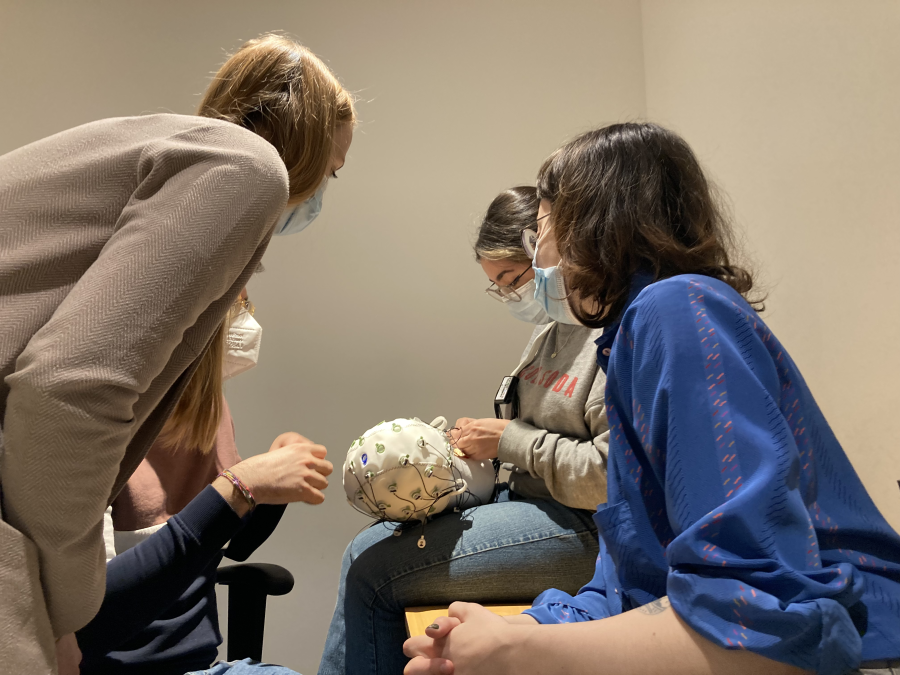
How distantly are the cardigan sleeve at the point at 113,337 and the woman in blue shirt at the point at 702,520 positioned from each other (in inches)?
17.4

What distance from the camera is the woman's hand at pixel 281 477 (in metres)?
1.25

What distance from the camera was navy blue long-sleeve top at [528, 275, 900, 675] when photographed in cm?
65

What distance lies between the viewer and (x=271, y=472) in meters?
1.30

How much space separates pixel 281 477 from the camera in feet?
4.28

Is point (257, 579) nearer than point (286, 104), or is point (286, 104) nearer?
point (286, 104)

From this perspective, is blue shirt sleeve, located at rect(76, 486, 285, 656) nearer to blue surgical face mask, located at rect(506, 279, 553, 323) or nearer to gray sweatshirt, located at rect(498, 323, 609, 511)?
gray sweatshirt, located at rect(498, 323, 609, 511)

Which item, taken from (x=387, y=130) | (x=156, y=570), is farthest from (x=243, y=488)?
(x=387, y=130)

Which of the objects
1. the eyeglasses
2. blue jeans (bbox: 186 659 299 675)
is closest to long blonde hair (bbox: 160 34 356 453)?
blue jeans (bbox: 186 659 299 675)

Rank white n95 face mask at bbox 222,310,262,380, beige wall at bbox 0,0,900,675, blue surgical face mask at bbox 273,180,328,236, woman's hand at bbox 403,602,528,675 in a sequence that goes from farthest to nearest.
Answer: beige wall at bbox 0,0,900,675
white n95 face mask at bbox 222,310,262,380
blue surgical face mask at bbox 273,180,328,236
woman's hand at bbox 403,602,528,675

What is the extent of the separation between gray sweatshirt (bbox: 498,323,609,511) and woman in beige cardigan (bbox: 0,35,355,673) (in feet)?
2.91

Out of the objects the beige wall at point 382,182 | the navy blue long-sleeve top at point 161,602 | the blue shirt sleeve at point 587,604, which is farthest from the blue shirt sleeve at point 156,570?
the beige wall at point 382,182

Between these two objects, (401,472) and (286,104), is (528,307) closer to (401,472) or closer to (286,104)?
(401,472)

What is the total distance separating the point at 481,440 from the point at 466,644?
0.85 m

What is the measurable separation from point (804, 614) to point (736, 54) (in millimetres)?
1938
